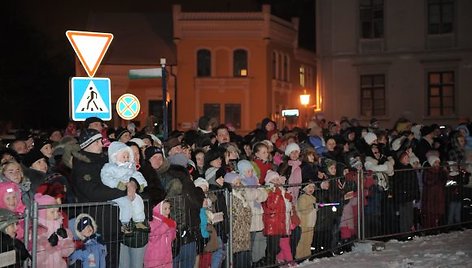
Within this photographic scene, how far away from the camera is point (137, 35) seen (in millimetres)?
41969

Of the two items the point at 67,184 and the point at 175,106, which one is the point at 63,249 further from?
the point at 175,106

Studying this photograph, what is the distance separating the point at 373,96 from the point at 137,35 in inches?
657

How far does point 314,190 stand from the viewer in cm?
978

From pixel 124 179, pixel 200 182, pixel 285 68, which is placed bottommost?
pixel 200 182

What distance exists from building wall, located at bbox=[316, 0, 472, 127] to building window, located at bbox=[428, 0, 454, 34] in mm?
300

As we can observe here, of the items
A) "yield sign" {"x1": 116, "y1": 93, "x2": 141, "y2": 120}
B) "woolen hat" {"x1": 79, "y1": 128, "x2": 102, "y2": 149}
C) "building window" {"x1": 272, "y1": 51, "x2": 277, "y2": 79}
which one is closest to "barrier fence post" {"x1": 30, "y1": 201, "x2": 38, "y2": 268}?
"woolen hat" {"x1": 79, "y1": 128, "x2": 102, "y2": 149}

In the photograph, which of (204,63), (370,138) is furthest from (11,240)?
(204,63)

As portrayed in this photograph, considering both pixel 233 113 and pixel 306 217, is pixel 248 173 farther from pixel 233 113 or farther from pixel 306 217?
pixel 233 113

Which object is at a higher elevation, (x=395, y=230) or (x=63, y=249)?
(x=63, y=249)

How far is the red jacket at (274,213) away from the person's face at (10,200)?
3.82m

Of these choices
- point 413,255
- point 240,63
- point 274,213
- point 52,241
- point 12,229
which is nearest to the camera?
point 12,229

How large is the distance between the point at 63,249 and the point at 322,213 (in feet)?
15.6

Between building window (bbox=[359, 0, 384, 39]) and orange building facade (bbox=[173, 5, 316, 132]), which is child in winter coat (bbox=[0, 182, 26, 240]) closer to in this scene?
building window (bbox=[359, 0, 384, 39])

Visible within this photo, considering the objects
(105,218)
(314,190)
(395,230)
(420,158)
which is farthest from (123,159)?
(420,158)
